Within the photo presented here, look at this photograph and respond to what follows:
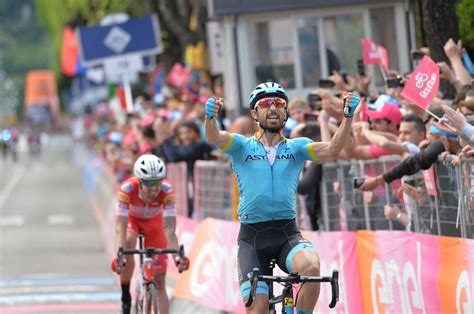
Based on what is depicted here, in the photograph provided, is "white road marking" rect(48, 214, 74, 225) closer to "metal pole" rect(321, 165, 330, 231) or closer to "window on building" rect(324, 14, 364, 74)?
"window on building" rect(324, 14, 364, 74)

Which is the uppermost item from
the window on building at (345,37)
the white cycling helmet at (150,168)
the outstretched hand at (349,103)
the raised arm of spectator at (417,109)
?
the window on building at (345,37)

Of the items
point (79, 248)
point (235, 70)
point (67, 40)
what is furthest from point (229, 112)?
point (67, 40)

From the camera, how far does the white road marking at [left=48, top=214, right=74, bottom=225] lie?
33.5m

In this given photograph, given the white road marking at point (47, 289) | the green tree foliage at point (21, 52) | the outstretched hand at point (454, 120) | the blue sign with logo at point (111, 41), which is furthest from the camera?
the green tree foliage at point (21, 52)

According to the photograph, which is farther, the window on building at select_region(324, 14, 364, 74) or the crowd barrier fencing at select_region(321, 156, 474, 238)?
the window on building at select_region(324, 14, 364, 74)

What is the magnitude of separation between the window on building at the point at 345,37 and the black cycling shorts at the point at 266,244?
9863 millimetres

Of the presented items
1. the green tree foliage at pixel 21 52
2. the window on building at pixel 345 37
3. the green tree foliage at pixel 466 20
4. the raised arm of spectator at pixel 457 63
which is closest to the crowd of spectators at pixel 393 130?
the raised arm of spectator at pixel 457 63

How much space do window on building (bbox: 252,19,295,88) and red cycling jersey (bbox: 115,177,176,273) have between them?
7.30m

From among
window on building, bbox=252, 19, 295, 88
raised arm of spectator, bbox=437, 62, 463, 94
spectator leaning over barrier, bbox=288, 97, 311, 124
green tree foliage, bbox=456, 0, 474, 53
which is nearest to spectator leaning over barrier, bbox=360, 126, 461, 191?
raised arm of spectator, bbox=437, 62, 463, 94

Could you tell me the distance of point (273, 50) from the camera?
21.0 m

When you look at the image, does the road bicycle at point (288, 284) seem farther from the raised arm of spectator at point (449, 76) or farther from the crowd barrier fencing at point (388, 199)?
the raised arm of spectator at point (449, 76)

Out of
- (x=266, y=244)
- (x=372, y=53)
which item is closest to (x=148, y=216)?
(x=372, y=53)

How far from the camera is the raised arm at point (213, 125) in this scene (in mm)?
9523

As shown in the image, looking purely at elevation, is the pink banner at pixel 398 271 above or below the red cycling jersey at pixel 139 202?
below
